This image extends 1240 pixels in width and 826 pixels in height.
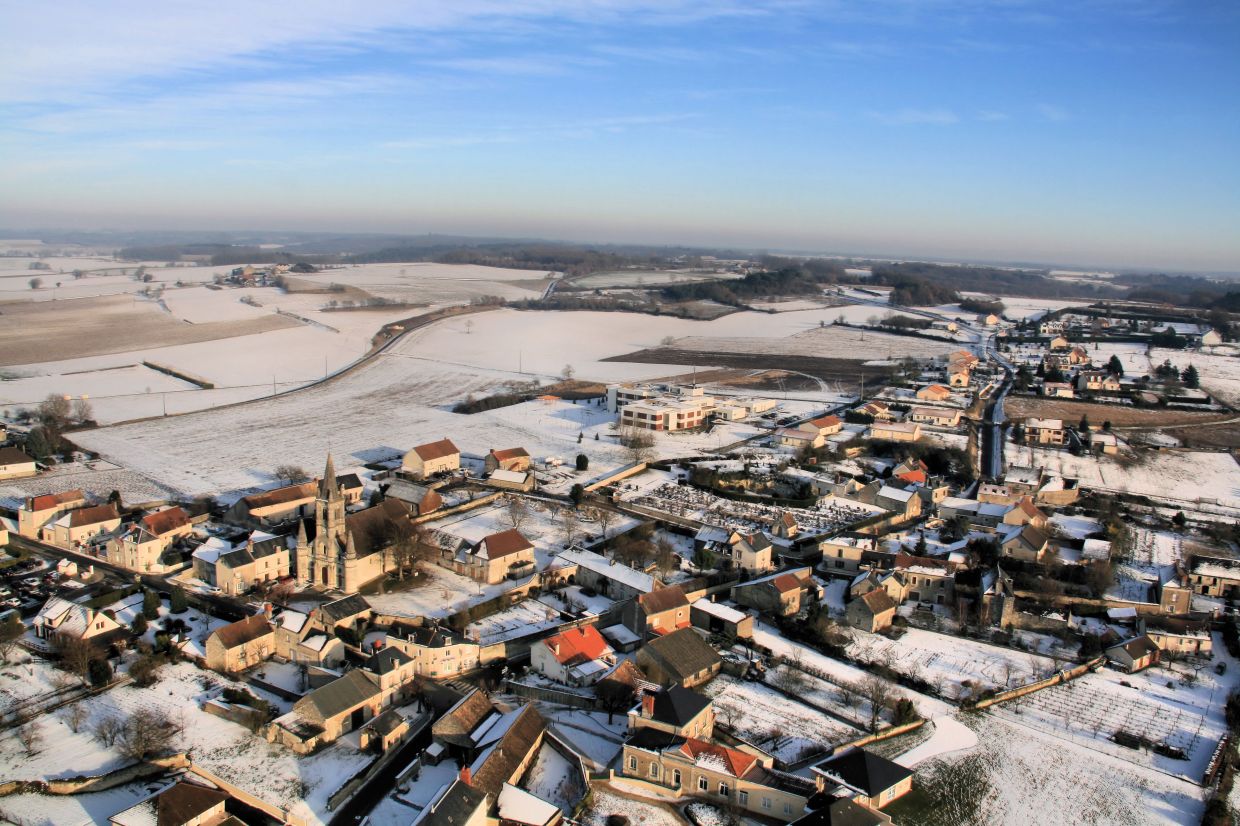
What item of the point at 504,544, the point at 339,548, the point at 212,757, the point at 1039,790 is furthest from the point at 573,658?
the point at 1039,790

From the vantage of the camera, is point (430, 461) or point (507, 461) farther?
point (507, 461)

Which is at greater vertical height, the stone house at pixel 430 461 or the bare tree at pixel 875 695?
the stone house at pixel 430 461

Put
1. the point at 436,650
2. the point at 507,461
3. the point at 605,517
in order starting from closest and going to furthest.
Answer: the point at 436,650
the point at 605,517
the point at 507,461

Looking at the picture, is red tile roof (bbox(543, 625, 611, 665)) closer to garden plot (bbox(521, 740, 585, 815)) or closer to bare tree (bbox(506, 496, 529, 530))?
garden plot (bbox(521, 740, 585, 815))

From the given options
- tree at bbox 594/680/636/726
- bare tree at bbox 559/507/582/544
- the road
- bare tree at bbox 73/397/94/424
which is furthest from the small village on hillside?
bare tree at bbox 73/397/94/424

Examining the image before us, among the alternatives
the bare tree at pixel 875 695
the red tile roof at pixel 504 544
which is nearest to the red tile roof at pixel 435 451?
the red tile roof at pixel 504 544

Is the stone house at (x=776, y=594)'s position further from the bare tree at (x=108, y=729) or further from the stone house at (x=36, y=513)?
the stone house at (x=36, y=513)

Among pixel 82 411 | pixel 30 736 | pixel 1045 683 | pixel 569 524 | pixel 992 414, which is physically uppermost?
pixel 992 414

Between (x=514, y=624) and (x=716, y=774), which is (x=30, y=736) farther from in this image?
(x=716, y=774)
